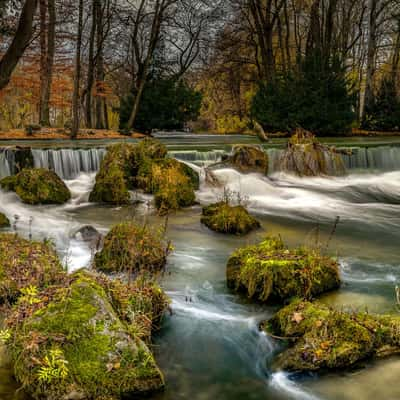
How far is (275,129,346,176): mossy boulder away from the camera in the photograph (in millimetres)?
15539

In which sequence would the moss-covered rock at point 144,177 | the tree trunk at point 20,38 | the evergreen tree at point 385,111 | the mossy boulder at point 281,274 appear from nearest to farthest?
1. the mossy boulder at point 281,274
2. the tree trunk at point 20,38
3. the moss-covered rock at point 144,177
4. the evergreen tree at point 385,111

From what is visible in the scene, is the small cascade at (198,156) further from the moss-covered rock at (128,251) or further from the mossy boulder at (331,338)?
the mossy boulder at (331,338)

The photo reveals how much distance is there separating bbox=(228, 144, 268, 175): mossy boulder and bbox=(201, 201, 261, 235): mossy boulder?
5734mm

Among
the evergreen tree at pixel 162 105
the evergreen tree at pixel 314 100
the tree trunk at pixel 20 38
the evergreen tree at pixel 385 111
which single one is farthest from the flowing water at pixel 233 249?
the evergreen tree at pixel 162 105

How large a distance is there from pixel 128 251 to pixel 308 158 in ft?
35.8

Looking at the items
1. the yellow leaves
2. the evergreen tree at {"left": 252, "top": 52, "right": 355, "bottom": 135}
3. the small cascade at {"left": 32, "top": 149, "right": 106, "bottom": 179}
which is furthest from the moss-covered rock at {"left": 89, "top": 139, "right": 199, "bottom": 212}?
the evergreen tree at {"left": 252, "top": 52, "right": 355, "bottom": 135}

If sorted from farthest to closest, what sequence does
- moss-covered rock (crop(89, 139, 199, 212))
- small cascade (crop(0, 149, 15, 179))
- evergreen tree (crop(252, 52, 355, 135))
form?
evergreen tree (crop(252, 52, 355, 135))
small cascade (crop(0, 149, 15, 179))
moss-covered rock (crop(89, 139, 199, 212))

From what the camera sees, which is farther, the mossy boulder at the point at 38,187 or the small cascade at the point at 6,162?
the small cascade at the point at 6,162

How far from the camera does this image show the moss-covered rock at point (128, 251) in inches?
233

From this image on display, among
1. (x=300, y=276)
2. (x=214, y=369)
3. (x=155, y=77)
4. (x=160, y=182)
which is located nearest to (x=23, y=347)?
(x=214, y=369)

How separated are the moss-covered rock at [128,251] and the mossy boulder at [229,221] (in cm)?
234

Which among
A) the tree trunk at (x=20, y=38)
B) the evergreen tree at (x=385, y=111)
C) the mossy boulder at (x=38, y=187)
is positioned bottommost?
the mossy boulder at (x=38, y=187)

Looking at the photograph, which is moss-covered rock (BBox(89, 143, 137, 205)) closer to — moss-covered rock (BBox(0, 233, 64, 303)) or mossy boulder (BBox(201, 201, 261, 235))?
mossy boulder (BBox(201, 201, 261, 235))

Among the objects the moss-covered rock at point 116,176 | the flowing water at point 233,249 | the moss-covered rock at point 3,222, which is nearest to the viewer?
the flowing water at point 233,249
